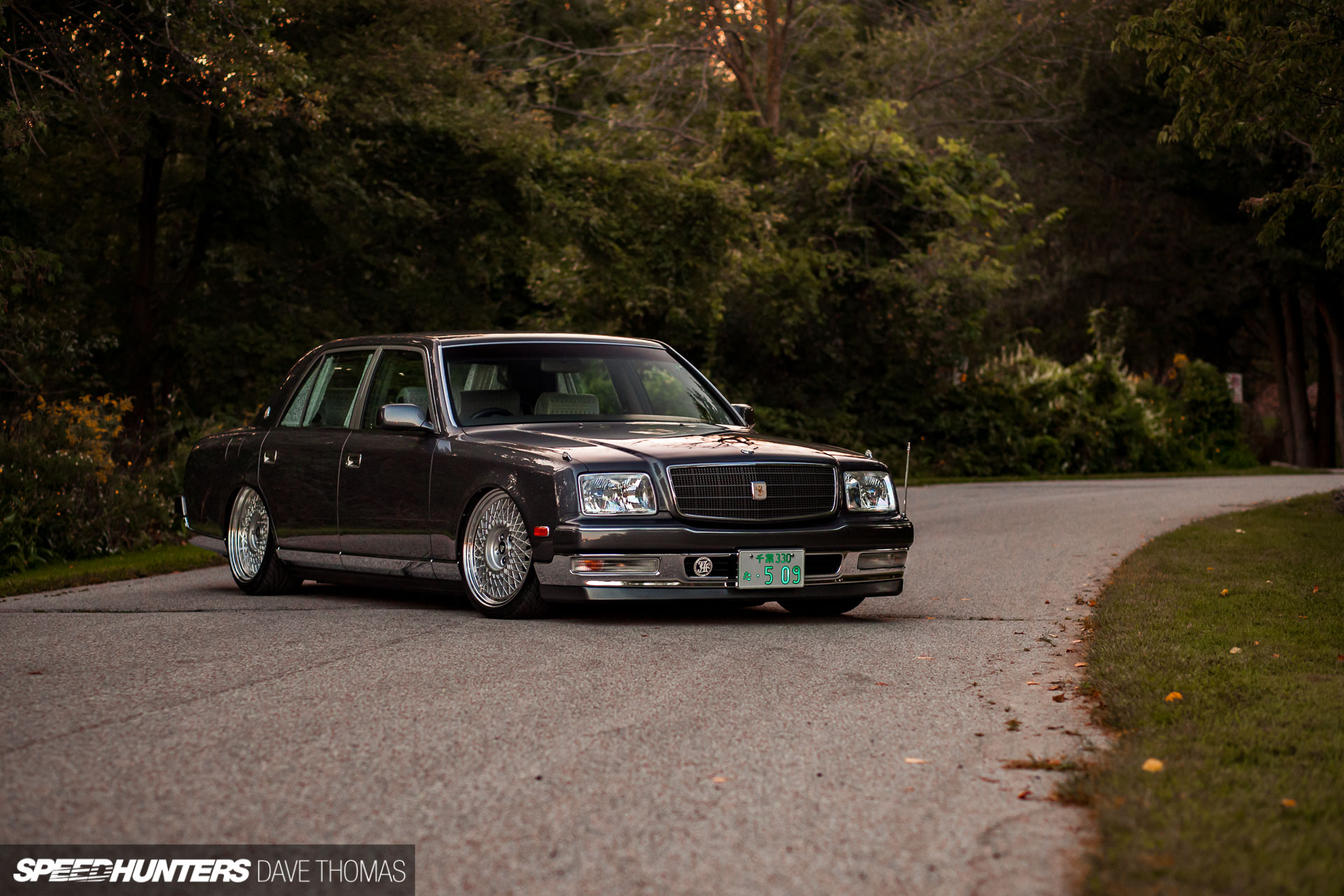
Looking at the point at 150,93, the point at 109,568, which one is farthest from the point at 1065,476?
the point at 109,568

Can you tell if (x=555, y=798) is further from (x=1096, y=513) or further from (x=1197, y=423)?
(x=1197, y=423)

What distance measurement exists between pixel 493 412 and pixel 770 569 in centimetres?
215

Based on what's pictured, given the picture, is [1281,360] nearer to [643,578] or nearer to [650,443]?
[650,443]

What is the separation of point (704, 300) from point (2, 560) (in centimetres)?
1617

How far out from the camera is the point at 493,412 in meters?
10.2

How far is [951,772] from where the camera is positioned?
5.35m

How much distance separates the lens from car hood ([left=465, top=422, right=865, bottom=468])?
9141 millimetres

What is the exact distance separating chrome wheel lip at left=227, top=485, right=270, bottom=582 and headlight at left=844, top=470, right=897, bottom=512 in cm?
411

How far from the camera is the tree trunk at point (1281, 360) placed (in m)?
39.9

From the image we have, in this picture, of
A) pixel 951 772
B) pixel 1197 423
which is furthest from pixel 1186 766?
pixel 1197 423

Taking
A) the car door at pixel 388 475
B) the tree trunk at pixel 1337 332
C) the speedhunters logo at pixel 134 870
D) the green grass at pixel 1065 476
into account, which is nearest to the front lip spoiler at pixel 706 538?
the car door at pixel 388 475

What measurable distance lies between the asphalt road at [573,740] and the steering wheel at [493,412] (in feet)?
3.94

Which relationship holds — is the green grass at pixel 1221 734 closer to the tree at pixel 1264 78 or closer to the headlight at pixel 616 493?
the headlight at pixel 616 493

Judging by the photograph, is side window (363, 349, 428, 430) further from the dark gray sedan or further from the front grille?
the front grille
